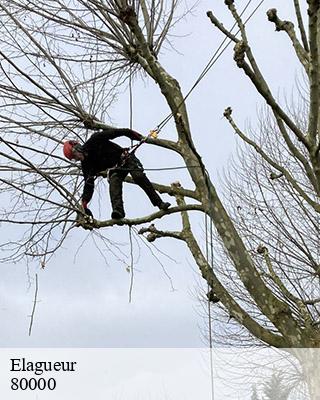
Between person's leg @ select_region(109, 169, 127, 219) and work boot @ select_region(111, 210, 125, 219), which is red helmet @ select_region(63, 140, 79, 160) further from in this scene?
work boot @ select_region(111, 210, 125, 219)

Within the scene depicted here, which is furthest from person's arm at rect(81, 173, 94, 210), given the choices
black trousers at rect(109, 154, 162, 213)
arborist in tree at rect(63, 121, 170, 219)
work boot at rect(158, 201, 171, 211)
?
work boot at rect(158, 201, 171, 211)

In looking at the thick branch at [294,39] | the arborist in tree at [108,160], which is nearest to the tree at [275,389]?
the arborist in tree at [108,160]

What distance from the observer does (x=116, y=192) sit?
442 cm

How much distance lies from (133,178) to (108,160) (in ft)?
0.84

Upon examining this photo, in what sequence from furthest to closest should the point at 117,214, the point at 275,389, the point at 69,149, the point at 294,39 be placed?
the point at 275,389 → the point at 69,149 → the point at 117,214 → the point at 294,39

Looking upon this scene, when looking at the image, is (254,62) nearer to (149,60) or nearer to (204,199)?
(149,60)

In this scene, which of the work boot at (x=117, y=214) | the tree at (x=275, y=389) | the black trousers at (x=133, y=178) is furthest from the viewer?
the tree at (x=275, y=389)

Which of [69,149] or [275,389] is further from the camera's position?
[275,389]

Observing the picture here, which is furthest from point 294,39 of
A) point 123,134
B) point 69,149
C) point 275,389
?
point 275,389

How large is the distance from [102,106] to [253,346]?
6229 millimetres

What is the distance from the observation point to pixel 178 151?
195 inches

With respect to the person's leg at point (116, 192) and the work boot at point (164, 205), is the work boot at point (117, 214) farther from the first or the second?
the work boot at point (164, 205)

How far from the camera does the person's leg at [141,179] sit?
4.59 metres

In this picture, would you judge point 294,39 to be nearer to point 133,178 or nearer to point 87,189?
point 133,178
